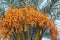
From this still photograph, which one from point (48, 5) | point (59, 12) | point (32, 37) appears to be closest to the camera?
point (32, 37)

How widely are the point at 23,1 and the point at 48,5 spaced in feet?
0.60

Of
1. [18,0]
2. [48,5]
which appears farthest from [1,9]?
[48,5]

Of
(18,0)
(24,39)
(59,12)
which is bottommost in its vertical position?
(24,39)

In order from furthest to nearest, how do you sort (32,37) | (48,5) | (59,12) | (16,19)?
(59,12) < (48,5) < (32,37) < (16,19)

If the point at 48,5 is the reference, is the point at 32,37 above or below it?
below

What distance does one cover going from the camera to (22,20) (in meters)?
0.98

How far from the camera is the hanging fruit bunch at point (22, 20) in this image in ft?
3.13

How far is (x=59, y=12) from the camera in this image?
136cm

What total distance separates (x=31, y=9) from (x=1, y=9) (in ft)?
1.16

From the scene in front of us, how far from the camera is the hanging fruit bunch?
3.13 ft

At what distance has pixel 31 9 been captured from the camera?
3.35 ft

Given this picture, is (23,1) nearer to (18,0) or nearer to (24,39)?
(18,0)

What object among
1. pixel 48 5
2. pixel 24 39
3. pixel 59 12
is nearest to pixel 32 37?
pixel 24 39

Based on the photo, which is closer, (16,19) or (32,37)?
(16,19)
